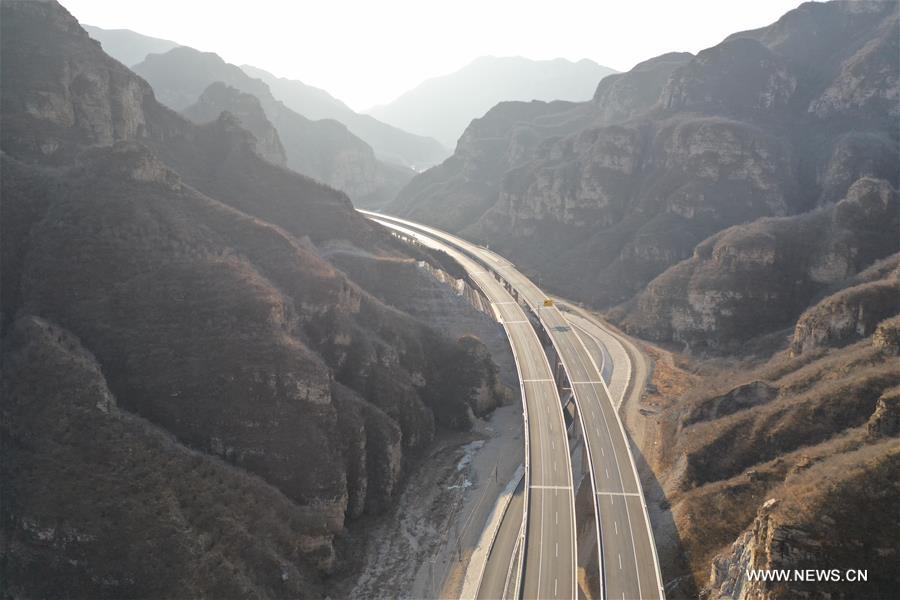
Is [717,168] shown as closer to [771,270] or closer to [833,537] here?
[771,270]

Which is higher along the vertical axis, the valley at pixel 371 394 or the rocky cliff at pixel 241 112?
the rocky cliff at pixel 241 112

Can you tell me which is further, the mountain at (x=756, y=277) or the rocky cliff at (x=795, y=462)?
the mountain at (x=756, y=277)

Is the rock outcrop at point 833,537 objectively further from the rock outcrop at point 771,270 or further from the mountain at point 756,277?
the rock outcrop at point 771,270

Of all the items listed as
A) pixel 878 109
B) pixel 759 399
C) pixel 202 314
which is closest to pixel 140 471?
pixel 202 314

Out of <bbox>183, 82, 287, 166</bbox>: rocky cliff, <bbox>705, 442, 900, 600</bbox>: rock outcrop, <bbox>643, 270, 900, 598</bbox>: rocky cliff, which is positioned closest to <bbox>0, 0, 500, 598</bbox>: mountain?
<bbox>643, 270, 900, 598</bbox>: rocky cliff

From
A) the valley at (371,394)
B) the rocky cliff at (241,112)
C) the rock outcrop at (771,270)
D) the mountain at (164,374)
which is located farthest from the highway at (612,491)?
the rocky cliff at (241,112)

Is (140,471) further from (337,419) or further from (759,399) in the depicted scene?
(759,399)
